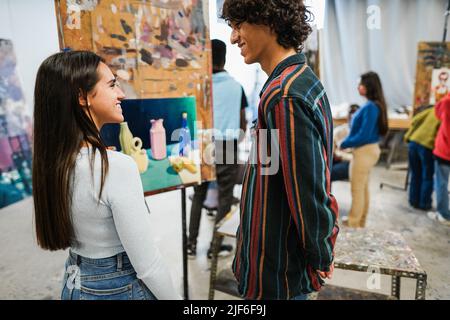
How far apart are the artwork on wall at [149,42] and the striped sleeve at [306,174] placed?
0.72 metres

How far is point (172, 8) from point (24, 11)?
0.53m

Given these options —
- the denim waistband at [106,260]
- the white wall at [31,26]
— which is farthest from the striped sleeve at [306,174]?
the white wall at [31,26]

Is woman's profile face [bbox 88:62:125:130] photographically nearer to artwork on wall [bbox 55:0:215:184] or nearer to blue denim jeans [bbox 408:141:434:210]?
artwork on wall [bbox 55:0:215:184]

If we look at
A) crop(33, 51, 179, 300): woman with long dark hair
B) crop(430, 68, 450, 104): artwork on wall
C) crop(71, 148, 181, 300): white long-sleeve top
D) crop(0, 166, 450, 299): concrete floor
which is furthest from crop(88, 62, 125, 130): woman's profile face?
crop(430, 68, 450, 104): artwork on wall

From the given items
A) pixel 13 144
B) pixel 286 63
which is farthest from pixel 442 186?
pixel 13 144

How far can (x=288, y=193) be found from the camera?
0.79 meters

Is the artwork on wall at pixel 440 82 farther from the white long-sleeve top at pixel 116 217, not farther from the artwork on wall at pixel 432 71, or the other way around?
the white long-sleeve top at pixel 116 217

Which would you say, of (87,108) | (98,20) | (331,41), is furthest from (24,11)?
(331,41)

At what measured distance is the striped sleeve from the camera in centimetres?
74

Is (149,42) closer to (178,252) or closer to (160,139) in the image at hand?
(160,139)

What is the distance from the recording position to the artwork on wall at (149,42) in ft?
3.73

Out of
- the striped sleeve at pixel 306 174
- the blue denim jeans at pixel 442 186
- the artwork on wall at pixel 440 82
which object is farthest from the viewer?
the artwork on wall at pixel 440 82

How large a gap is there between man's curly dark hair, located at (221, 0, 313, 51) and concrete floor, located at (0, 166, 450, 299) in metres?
0.96
